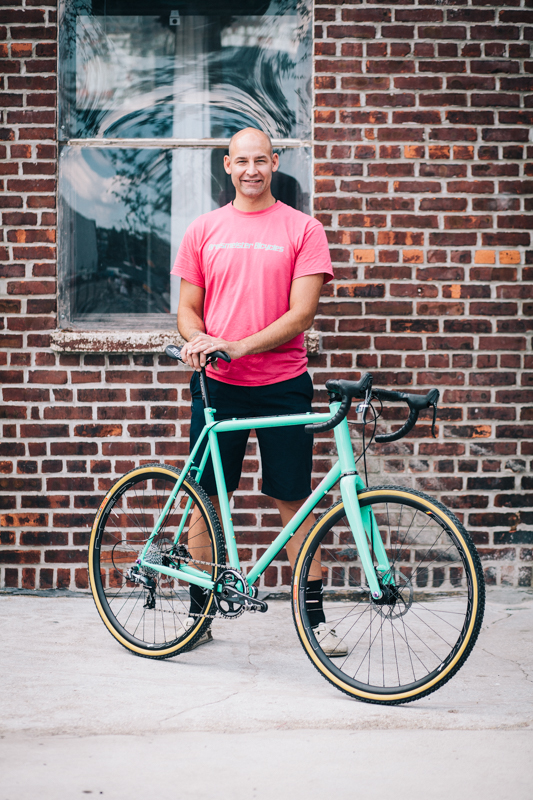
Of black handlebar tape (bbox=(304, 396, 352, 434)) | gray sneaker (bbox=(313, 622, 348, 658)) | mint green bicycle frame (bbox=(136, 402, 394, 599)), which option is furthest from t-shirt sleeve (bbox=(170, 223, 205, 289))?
gray sneaker (bbox=(313, 622, 348, 658))

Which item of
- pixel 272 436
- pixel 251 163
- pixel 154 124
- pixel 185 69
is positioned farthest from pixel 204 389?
pixel 185 69

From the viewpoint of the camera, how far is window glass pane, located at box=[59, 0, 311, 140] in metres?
4.09

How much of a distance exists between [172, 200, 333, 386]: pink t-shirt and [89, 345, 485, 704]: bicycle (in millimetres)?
234

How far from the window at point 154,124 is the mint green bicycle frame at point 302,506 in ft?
4.24

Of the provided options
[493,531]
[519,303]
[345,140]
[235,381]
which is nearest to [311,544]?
[235,381]

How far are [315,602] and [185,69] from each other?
2.89 meters

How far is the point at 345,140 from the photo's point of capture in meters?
4.01

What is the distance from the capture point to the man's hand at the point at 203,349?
2971mm

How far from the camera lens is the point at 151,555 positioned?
3.21 meters

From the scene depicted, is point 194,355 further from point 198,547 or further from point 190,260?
point 198,547

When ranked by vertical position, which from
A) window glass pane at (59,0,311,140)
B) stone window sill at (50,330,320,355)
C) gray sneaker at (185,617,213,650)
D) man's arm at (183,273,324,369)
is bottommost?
gray sneaker at (185,617,213,650)

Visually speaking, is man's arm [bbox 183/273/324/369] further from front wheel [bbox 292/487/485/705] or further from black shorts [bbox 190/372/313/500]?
front wheel [bbox 292/487/485/705]

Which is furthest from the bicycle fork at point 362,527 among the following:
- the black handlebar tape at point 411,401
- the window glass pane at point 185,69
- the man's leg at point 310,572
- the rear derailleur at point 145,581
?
the window glass pane at point 185,69

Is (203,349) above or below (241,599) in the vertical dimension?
above
